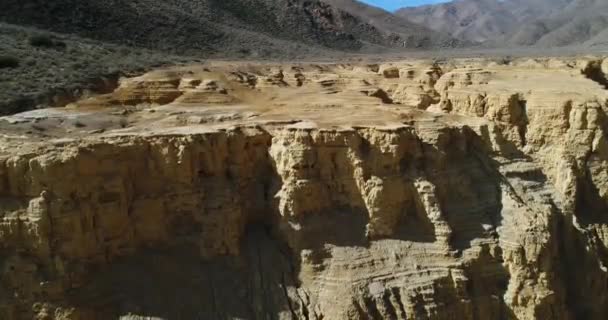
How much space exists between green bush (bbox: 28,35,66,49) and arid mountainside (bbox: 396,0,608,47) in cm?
7034


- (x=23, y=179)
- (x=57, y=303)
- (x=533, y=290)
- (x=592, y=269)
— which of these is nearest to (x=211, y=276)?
(x=57, y=303)

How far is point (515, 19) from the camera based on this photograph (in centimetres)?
14800

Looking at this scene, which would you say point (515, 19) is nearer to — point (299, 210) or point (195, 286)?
point (299, 210)

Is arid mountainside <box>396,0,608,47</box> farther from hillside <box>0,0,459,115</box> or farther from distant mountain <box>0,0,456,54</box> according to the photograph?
distant mountain <box>0,0,456,54</box>

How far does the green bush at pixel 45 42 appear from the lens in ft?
75.6

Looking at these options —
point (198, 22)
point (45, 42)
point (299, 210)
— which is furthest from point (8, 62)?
point (198, 22)

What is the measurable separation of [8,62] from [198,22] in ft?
70.6

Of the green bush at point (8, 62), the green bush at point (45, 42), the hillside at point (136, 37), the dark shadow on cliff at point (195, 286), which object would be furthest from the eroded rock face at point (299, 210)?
the green bush at point (45, 42)

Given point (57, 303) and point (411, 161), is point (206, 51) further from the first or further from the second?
point (57, 303)

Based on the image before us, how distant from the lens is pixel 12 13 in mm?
29453

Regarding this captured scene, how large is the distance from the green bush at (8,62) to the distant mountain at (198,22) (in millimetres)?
10121

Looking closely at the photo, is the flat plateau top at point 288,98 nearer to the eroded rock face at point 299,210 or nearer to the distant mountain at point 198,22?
the eroded rock face at point 299,210

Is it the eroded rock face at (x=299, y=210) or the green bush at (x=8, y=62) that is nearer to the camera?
the eroded rock face at (x=299, y=210)

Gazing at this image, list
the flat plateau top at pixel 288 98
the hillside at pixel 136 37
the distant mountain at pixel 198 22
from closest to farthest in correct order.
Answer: the flat plateau top at pixel 288 98
the hillside at pixel 136 37
the distant mountain at pixel 198 22
